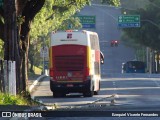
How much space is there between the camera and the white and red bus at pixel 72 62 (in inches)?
1555

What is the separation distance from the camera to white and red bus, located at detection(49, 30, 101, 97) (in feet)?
130

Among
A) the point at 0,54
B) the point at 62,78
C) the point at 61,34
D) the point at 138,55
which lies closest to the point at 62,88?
the point at 62,78

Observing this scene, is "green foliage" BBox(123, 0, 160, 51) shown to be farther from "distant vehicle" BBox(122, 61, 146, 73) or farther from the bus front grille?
the bus front grille

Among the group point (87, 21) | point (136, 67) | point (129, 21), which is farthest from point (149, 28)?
point (136, 67)

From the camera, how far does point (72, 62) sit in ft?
131

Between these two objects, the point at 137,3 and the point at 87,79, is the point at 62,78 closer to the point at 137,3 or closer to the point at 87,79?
the point at 87,79

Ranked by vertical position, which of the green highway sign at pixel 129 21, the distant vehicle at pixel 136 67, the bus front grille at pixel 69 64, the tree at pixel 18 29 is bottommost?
the distant vehicle at pixel 136 67

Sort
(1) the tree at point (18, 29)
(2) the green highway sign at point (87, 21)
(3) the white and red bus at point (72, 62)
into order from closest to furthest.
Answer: (1) the tree at point (18, 29), (3) the white and red bus at point (72, 62), (2) the green highway sign at point (87, 21)

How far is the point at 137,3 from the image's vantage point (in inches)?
4478

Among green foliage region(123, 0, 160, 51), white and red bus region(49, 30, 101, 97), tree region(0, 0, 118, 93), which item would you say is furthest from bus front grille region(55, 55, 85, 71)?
green foliage region(123, 0, 160, 51)

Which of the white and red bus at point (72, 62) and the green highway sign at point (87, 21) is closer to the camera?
the white and red bus at point (72, 62)

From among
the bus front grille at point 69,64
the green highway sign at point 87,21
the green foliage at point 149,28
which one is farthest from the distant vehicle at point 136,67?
the bus front grille at point 69,64

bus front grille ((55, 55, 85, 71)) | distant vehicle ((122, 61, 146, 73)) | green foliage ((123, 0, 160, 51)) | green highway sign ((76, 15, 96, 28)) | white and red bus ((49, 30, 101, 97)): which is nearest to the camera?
white and red bus ((49, 30, 101, 97))

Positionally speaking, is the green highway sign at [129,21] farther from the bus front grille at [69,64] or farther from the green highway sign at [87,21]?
the bus front grille at [69,64]
